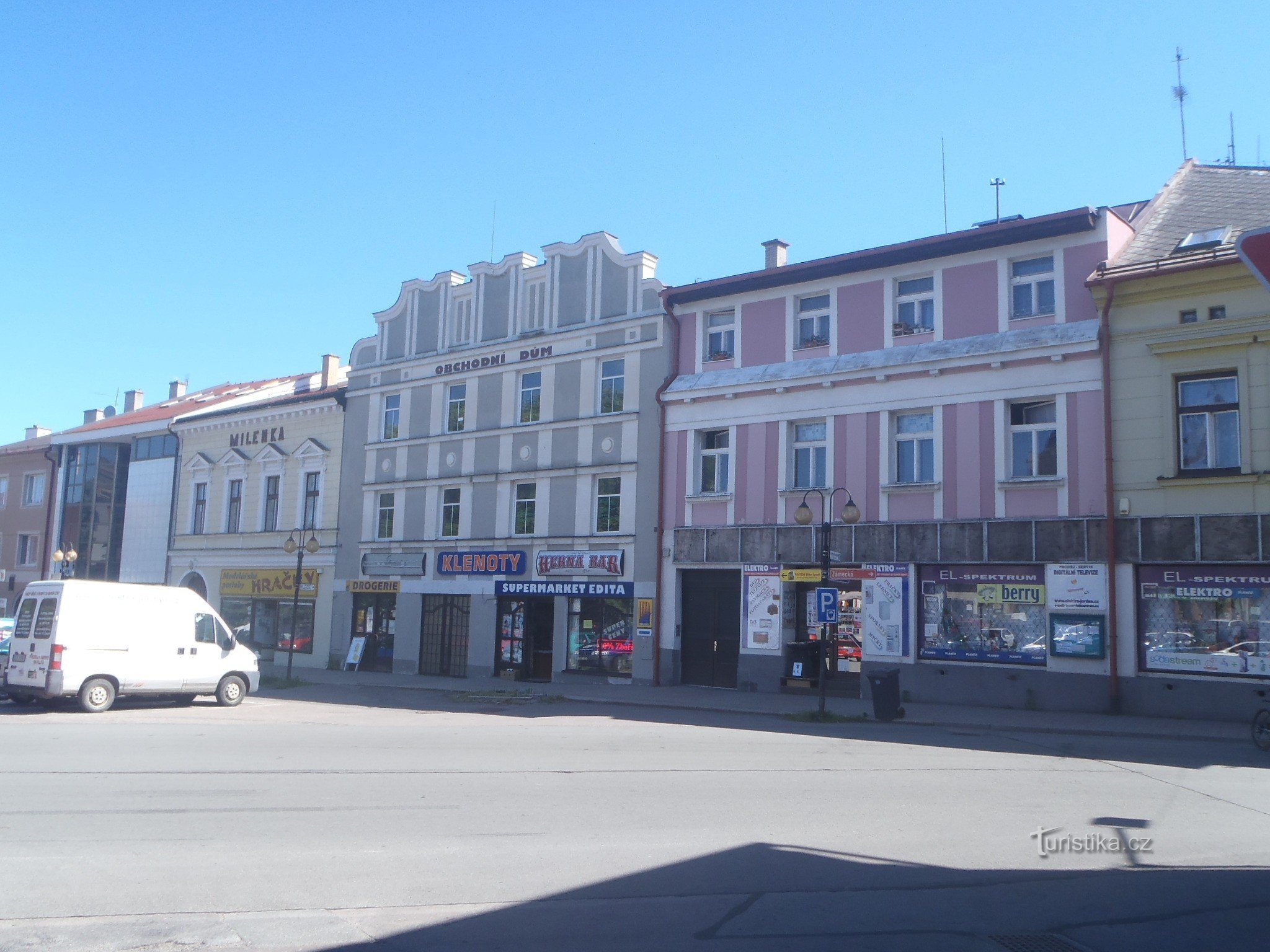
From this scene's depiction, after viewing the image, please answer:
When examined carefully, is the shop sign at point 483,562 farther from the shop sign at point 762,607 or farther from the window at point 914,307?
the window at point 914,307

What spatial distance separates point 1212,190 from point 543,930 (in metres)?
23.9

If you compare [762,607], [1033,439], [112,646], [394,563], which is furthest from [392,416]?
[1033,439]

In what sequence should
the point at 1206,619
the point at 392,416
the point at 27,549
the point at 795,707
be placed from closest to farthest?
the point at 1206,619
the point at 795,707
the point at 392,416
the point at 27,549

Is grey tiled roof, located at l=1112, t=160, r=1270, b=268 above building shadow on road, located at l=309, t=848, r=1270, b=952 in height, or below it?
above

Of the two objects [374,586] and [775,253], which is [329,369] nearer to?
[374,586]

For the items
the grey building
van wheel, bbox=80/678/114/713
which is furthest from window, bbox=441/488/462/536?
van wheel, bbox=80/678/114/713

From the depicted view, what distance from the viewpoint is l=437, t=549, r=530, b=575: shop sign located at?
29547 mm

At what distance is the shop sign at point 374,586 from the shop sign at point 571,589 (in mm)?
4123

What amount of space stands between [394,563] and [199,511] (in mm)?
11071

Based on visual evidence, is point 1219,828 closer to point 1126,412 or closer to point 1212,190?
point 1126,412

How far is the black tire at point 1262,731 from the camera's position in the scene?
1477cm

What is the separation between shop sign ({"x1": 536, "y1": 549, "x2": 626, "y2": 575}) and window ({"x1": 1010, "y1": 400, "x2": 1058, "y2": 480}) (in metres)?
10.1

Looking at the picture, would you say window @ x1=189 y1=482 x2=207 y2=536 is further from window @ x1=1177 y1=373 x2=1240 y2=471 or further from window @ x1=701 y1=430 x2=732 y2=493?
window @ x1=1177 y1=373 x2=1240 y2=471

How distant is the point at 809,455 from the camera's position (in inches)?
971
